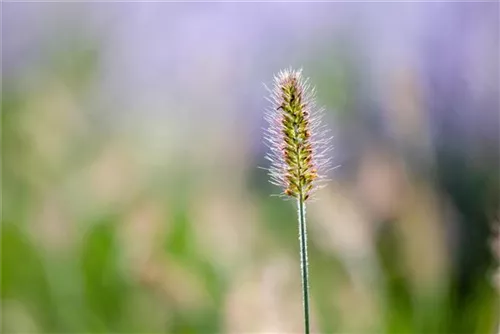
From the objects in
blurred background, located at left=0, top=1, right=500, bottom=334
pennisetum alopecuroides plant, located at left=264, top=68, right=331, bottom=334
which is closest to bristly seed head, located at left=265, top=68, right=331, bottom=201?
pennisetum alopecuroides plant, located at left=264, top=68, right=331, bottom=334

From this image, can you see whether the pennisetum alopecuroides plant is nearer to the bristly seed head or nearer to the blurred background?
the bristly seed head

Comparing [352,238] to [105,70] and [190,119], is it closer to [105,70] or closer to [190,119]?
[190,119]

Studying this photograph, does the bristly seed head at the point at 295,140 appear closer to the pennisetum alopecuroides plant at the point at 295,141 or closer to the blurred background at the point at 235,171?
the pennisetum alopecuroides plant at the point at 295,141

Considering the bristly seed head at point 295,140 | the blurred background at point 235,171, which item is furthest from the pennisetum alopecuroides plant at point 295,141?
the blurred background at point 235,171

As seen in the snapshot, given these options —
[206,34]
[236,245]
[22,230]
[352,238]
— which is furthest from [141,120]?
[352,238]

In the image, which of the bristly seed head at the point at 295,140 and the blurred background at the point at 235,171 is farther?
the blurred background at the point at 235,171

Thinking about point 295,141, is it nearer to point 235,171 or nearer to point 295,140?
point 295,140

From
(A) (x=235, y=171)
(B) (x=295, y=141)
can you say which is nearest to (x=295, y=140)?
(B) (x=295, y=141)

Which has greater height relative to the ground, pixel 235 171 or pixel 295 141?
pixel 235 171
